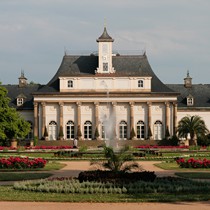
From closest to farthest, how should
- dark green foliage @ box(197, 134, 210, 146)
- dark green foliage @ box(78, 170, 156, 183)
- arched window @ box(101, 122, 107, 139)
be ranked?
dark green foliage @ box(78, 170, 156, 183), dark green foliage @ box(197, 134, 210, 146), arched window @ box(101, 122, 107, 139)

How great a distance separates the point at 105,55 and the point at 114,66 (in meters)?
1.84

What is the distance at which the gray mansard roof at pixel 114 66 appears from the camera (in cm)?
7350

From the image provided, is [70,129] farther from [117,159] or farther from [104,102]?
[117,159]

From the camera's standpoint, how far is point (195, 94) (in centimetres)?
7838

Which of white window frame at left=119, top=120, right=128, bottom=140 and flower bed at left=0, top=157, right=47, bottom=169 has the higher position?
white window frame at left=119, top=120, right=128, bottom=140

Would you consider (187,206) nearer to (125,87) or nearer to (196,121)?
(196,121)

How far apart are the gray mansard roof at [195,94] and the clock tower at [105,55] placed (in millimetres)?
10709

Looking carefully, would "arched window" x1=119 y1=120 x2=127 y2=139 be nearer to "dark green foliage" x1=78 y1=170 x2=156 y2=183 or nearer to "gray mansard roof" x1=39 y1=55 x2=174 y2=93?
"gray mansard roof" x1=39 y1=55 x2=174 y2=93

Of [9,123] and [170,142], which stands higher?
[9,123]

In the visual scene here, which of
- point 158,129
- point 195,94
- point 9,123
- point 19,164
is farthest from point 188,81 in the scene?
point 19,164

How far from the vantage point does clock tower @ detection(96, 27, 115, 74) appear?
7400 cm

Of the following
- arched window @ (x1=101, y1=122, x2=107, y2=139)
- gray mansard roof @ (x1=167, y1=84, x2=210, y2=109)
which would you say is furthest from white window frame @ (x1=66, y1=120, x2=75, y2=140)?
gray mansard roof @ (x1=167, y1=84, x2=210, y2=109)

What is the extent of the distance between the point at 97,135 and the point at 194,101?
1472 centimetres

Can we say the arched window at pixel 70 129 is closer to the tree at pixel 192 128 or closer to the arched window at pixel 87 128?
the arched window at pixel 87 128
